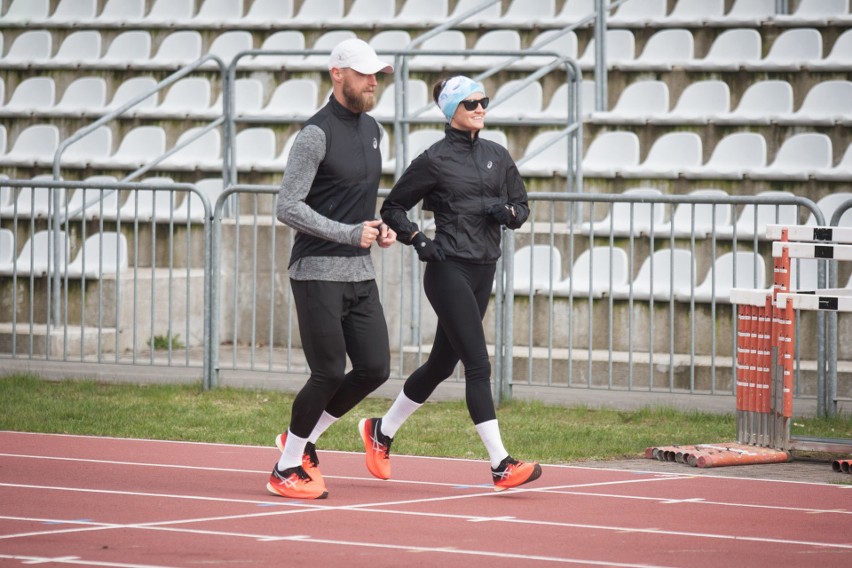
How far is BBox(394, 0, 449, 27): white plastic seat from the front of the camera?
1709 centimetres

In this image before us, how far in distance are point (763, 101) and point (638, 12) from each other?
225cm

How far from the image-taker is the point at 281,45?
1741cm

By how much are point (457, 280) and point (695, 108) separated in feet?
24.8

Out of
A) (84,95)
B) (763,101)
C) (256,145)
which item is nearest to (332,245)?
(763,101)

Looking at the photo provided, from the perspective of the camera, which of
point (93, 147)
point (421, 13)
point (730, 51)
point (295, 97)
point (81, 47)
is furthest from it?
point (81, 47)

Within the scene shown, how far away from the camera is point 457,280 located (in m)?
7.81

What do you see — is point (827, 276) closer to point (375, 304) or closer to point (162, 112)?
point (375, 304)

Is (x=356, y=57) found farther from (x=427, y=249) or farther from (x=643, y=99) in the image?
(x=643, y=99)

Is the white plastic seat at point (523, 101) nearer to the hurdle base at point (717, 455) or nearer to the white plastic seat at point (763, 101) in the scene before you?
the white plastic seat at point (763, 101)

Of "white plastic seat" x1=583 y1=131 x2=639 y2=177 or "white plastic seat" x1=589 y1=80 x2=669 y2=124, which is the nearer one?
"white plastic seat" x1=583 y1=131 x2=639 y2=177

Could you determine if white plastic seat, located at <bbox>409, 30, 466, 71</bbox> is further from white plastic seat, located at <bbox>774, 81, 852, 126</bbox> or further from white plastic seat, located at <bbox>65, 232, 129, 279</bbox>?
white plastic seat, located at <bbox>774, 81, 852, 126</bbox>

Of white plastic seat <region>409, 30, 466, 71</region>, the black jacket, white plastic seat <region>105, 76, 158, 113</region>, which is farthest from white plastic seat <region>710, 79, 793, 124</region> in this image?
the black jacket

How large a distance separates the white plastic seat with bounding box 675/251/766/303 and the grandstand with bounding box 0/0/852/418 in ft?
0.09

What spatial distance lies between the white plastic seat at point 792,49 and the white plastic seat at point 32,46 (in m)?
8.62
